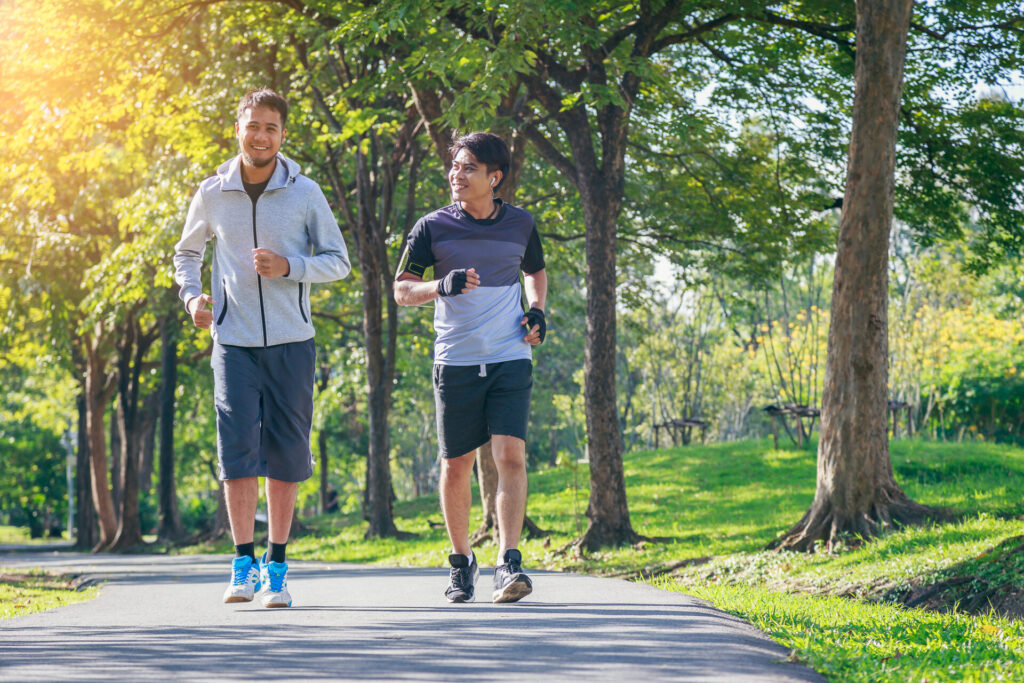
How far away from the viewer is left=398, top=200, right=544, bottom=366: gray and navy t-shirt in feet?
19.7

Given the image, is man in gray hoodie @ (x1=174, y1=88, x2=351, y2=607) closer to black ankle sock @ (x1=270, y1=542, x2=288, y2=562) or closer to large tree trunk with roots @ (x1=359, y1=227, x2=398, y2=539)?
black ankle sock @ (x1=270, y1=542, x2=288, y2=562)

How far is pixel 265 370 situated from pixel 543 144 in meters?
9.04

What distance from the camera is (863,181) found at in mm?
10859

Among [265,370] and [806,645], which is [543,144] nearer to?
[265,370]

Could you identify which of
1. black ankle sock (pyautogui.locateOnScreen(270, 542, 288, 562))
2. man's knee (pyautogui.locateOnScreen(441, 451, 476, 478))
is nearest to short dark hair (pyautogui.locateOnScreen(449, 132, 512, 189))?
man's knee (pyautogui.locateOnScreen(441, 451, 476, 478))

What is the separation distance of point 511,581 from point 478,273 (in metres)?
1.68

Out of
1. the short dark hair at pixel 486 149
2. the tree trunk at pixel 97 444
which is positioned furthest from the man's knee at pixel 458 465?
the tree trunk at pixel 97 444

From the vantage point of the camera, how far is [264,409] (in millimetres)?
5926

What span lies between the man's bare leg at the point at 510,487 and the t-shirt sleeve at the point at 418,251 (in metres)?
1.05

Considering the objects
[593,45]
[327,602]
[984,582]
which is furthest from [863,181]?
[327,602]

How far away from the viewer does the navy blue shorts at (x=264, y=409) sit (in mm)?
5793

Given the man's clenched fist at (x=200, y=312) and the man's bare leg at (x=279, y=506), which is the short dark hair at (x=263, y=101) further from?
the man's bare leg at (x=279, y=506)

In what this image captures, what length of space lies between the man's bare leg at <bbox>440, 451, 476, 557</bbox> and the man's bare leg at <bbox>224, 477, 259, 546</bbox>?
1.04 meters

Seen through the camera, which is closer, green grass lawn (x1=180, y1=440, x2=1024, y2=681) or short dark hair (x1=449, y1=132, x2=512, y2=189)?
green grass lawn (x1=180, y1=440, x2=1024, y2=681)
